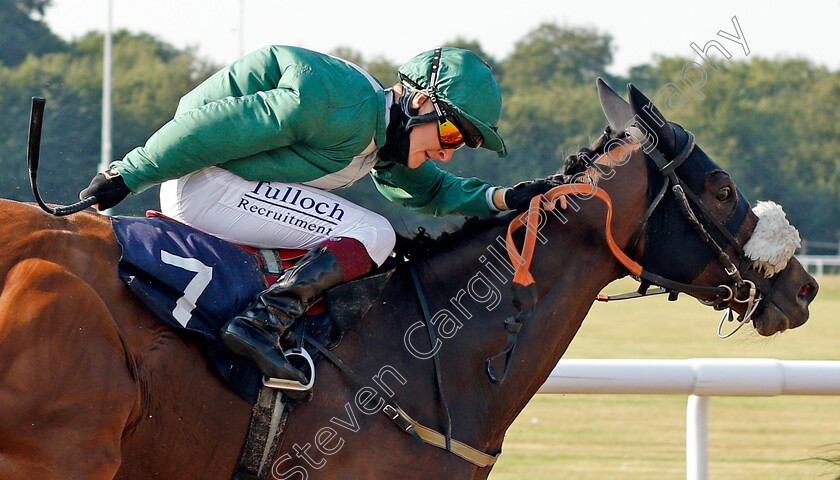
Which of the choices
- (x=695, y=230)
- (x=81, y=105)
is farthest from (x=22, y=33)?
(x=695, y=230)

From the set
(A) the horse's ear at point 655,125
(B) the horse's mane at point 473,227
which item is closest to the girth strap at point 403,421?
(B) the horse's mane at point 473,227

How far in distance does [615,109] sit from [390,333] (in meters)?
A: 1.24

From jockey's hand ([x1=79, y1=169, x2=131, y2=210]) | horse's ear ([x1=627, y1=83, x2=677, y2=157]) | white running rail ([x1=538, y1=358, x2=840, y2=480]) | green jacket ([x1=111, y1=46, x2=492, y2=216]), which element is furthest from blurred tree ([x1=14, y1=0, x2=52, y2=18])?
horse's ear ([x1=627, y1=83, x2=677, y2=157])

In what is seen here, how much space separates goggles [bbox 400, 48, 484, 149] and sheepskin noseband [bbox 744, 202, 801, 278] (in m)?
1.09

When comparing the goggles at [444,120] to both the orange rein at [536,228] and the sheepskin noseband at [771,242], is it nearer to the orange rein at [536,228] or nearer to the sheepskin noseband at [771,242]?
the orange rein at [536,228]

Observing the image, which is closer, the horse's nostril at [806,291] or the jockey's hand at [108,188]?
the jockey's hand at [108,188]

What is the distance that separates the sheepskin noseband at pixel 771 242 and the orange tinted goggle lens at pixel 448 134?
44.9 inches

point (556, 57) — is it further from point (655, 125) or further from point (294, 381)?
point (294, 381)

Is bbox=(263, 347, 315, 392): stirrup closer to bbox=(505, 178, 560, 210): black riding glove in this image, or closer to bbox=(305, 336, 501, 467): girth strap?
bbox=(305, 336, 501, 467): girth strap

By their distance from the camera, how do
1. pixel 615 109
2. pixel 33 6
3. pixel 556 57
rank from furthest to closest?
1. pixel 556 57
2. pixel 33 6
3. pixel 615 109

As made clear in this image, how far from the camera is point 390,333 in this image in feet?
10.1

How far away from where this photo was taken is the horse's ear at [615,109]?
3531 millimetres

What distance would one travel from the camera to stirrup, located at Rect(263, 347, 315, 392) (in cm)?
277

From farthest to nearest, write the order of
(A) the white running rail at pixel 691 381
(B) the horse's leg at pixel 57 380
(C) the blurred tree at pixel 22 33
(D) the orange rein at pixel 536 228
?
1. (C) the blurred tree at pixel 22 33
2. (A) the white running rail at pixel 691 381
3. (D) the orange rein at pixel 536 228
4. (B) the horse's leg at pixel 57 380
